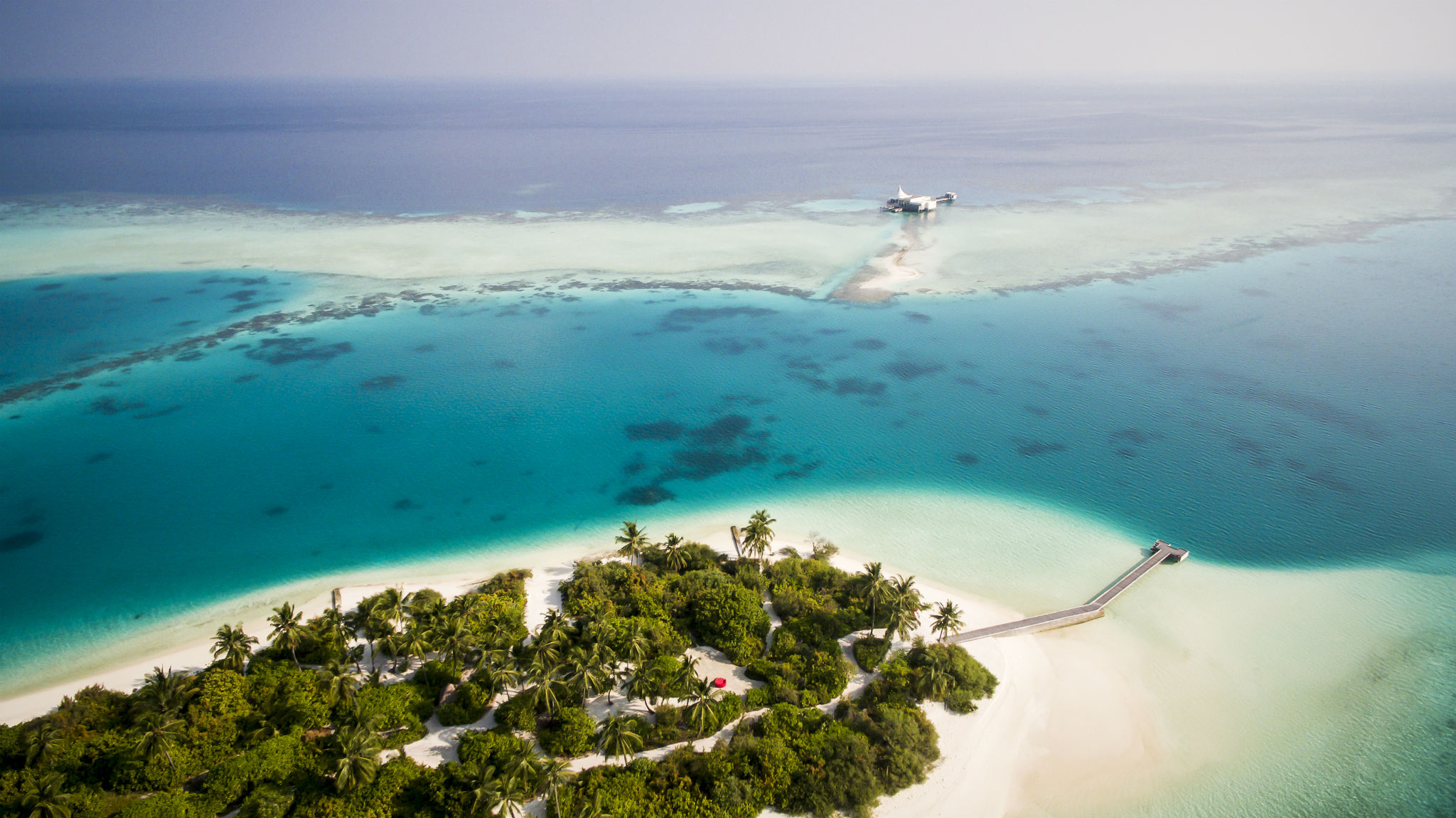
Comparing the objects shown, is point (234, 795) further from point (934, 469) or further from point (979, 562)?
point (934, 469)

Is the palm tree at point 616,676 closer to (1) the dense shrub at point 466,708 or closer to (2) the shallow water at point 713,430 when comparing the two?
(1) the dense shrub at point 466,708

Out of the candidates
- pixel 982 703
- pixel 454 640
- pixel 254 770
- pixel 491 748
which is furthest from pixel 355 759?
pixel 982 703

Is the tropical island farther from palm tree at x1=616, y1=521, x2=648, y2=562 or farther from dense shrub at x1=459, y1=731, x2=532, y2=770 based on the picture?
palm tree at x1=616, y1=521, x2=648, y2=562

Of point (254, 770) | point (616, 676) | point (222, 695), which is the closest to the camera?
point (254, 770)

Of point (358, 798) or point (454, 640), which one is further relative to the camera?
point (454, 640)

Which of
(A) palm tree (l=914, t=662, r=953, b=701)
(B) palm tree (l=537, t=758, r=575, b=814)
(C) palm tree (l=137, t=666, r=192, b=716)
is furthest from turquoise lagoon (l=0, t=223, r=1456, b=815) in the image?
(B) palm tree (l=537, t=758, r=575, b=814)

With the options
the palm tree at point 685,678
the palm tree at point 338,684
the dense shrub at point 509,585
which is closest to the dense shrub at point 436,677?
the palm tree at point 338,684

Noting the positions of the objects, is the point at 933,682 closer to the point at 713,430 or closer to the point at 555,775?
the point at 555,775
